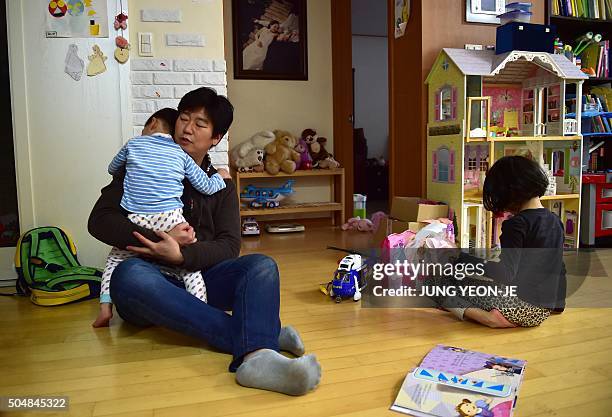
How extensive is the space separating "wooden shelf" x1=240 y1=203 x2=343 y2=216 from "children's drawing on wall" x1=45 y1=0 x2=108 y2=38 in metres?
1.82

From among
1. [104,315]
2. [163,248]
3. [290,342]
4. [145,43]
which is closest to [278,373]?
[290,342]

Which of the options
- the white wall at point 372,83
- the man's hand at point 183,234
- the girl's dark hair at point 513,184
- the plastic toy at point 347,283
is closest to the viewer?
the man's hand at point 183,234

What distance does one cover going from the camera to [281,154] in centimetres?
419

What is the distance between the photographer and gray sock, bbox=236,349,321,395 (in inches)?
50.9

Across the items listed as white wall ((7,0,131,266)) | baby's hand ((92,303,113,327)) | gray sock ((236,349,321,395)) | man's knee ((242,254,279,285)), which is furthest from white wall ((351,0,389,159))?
gray sock ((236,349,321,395))

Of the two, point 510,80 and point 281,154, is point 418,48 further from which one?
point 281,154

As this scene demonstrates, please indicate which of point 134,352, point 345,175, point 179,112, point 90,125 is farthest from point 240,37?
point 134,352

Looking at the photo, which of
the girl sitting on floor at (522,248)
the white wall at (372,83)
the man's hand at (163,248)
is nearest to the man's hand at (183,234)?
the man's hand at (163,248)

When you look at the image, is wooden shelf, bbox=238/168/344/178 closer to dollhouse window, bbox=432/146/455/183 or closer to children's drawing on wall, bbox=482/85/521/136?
dollhouse window, bbox=432/146/455/183

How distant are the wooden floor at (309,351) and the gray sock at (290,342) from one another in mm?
63

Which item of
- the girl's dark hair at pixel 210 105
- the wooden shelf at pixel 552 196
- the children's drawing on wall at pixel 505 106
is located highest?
the children's drawing on wall at pixel 505 106

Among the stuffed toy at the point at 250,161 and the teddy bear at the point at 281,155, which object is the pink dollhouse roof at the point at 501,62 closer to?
the teddy bear at the point at 281,155

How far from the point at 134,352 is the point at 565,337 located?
1.33 metres

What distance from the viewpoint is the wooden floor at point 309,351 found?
4.17ft
